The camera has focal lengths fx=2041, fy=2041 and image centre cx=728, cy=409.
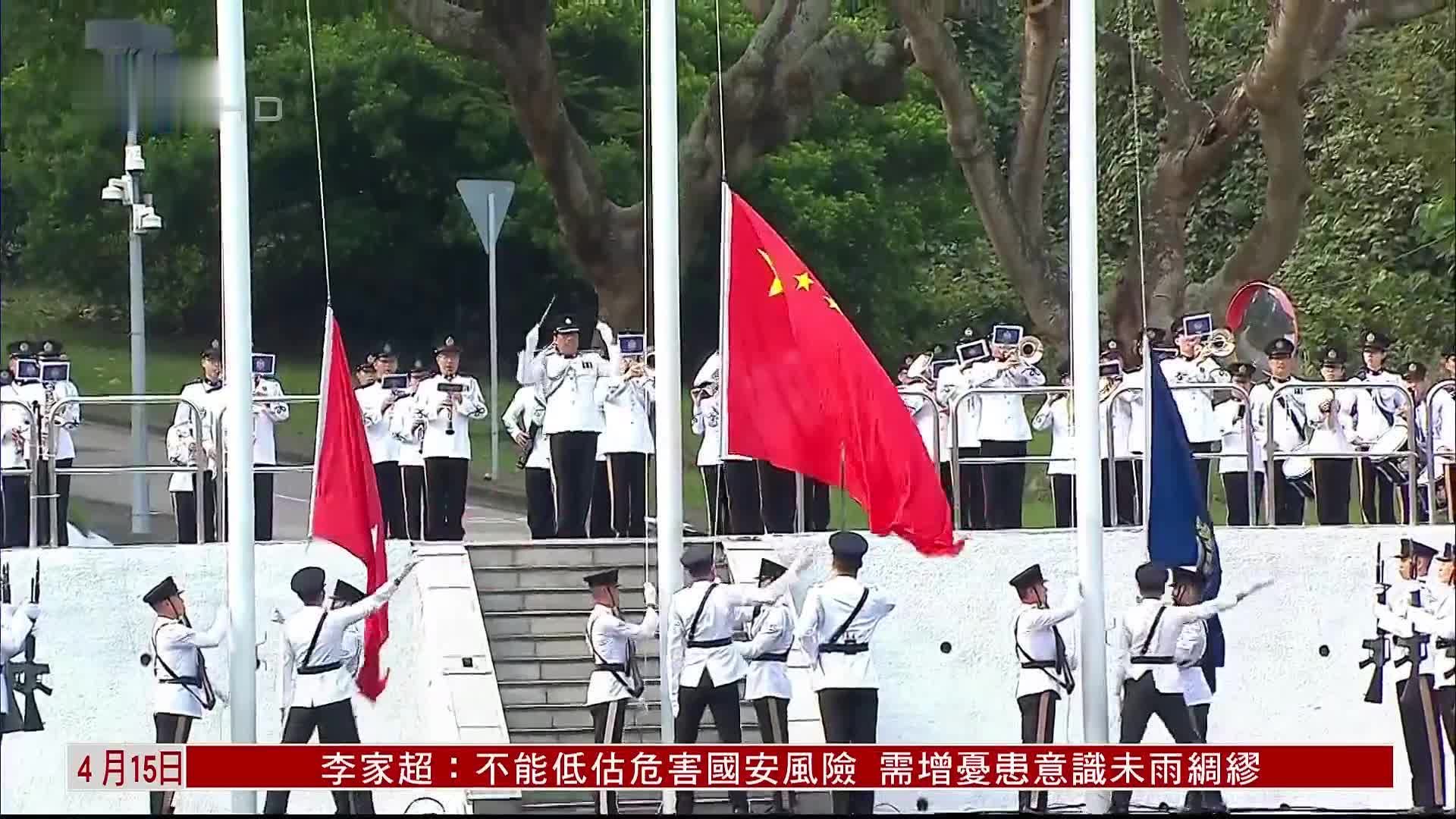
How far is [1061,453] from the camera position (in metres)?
12.4

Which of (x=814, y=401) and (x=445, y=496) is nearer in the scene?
(x=814, y=401)

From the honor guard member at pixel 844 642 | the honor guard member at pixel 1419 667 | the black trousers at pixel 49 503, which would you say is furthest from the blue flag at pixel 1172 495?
the black trousers at pixel 49 503

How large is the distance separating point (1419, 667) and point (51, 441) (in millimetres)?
7129

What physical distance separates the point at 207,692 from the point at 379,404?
319 centimetres

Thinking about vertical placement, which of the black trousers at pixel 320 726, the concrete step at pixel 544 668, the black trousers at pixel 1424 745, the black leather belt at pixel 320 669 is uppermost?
the black leather belt at pixel 320 669

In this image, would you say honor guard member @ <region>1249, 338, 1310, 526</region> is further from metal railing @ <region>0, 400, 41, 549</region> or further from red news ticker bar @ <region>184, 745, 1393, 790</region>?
metal railing @ <region>0, 400, 41, 549</region>

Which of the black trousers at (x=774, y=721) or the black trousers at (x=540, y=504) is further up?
the black trousers at (x=540, y=504)

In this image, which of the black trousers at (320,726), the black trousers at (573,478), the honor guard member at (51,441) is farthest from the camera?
the black trousers at (573,478)

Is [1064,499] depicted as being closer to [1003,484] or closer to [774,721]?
[1003,484]

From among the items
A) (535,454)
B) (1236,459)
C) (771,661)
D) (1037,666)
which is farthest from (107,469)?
(1236,459)

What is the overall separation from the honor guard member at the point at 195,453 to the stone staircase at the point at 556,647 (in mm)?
→ 1536

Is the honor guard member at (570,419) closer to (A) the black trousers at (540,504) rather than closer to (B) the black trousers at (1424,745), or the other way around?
(A) the black trousers at (540,504)

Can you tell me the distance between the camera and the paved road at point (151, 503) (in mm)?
13617

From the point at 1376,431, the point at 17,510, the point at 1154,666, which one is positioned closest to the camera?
the point at 1154,666
